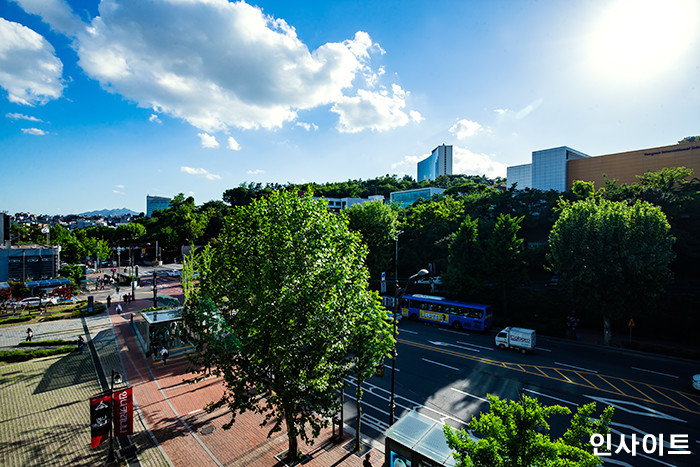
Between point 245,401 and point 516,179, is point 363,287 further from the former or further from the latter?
point 516,179

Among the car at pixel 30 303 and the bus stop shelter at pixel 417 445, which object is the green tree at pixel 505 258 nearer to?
the bus stop shelter at pixel 417 445

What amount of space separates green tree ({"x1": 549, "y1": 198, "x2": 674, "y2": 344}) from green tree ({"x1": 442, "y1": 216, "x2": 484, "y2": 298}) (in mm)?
7655

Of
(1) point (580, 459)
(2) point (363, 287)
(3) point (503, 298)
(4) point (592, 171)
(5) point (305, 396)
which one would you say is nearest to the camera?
(1) point (580, 459)

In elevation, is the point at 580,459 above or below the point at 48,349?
above

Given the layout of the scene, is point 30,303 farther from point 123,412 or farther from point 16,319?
point 123,412

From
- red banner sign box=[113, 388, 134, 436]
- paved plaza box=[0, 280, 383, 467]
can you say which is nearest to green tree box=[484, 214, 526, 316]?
paved plaza box=[0, 280, 383, 467]

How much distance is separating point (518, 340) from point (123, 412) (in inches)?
951

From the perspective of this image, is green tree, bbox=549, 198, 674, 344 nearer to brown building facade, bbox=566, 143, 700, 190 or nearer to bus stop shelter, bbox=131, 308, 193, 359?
bus stop shelter, bbox=131, 308, 193, 359

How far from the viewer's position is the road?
14.5 m

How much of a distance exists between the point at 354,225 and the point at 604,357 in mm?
29754

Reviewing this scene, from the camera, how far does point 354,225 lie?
149 ft

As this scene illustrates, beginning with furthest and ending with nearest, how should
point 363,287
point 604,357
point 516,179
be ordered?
point 516,179 → point 604,357 → point 363,287

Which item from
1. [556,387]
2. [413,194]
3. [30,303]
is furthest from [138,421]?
[413,194]

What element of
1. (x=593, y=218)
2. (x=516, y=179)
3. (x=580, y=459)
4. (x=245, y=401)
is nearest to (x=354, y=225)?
(x=593, y=218)
